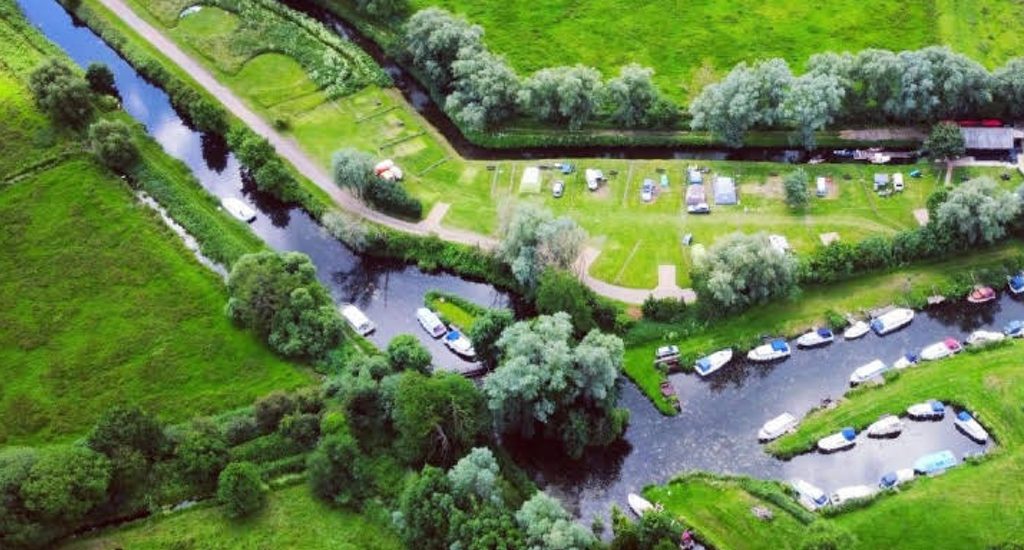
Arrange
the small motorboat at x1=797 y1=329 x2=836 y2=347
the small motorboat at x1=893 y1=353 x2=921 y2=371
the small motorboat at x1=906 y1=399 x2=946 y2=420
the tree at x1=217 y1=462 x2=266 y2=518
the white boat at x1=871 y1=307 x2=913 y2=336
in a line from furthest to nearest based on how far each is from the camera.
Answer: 1. the white boat at x1=871 y1=307 x2=913 y2=336
2. the small motorboat at x1=797 y1=329 x2=836 y2=347
3. the small motorboat at x1=893 y1=353 x2=921 y2=371
4. the small motorboat at x1=906 y1=399 x2=946 y2=420
5. the tree at x1=217 y1=462 x2=266 y2=518

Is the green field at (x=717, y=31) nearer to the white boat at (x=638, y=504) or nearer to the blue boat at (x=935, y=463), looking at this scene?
the blue boat at (x=935, y=463)

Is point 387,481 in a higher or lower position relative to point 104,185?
lower

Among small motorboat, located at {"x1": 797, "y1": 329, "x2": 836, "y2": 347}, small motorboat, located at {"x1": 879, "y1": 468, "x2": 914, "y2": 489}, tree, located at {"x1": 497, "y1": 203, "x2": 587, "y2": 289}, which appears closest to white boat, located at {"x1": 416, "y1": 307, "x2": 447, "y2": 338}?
tree, located at {"x1": 497, "y1": 203, "x2": 587, "y2": 289}

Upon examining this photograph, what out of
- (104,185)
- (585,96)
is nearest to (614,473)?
(585,96)

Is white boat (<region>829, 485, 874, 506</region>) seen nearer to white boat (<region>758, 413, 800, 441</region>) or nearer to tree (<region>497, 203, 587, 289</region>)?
white boat (<region>758, 413, 800, 441</region>)

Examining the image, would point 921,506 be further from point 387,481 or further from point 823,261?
point 387,481
